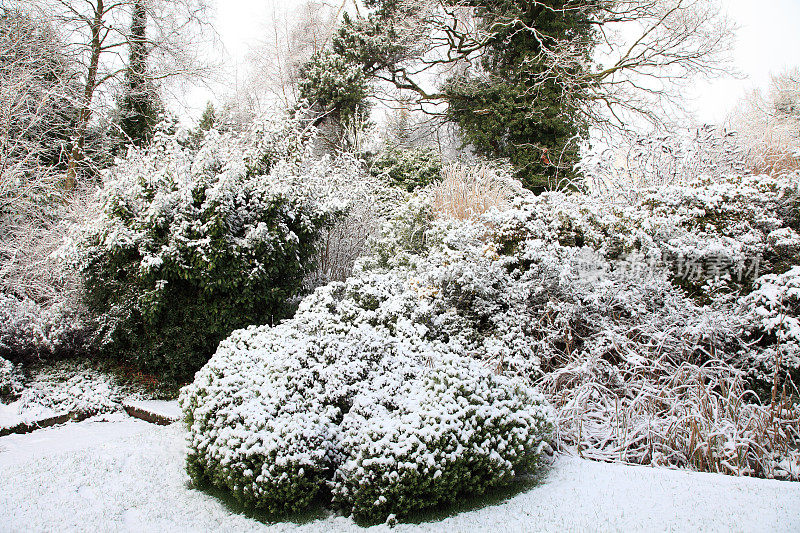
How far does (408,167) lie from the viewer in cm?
1108

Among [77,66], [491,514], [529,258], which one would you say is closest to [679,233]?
[529,258]

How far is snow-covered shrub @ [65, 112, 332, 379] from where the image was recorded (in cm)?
428

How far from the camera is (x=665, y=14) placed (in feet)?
33.4

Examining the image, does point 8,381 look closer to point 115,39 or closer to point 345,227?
point 345,227

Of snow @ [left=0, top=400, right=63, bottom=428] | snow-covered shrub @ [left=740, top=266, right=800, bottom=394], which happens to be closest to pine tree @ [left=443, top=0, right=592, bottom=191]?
snow-covered shrub @ [left=740, top=266, right=800, bottom=394]

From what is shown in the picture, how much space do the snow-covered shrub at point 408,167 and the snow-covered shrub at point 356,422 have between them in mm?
7724

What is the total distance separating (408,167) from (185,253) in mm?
7501

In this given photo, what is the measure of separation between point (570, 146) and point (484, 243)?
6.93 m

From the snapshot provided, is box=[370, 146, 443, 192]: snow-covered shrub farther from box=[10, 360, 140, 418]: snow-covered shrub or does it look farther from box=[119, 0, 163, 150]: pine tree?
box=[10, 360, 140, 418]: snow-covered shrub

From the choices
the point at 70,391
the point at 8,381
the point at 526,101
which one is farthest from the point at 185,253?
the point at 526,101

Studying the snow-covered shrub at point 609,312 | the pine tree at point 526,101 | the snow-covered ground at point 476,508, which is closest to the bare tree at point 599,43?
the pine tree at point 526,101

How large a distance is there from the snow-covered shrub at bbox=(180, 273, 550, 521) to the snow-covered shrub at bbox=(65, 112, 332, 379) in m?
1.18

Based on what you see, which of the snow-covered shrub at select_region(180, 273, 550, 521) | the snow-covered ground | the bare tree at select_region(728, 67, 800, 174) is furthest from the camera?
the bare tree at select_region(728, 67, 800, 174)

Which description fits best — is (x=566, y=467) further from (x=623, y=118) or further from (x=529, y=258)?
(x=623, y=118)
